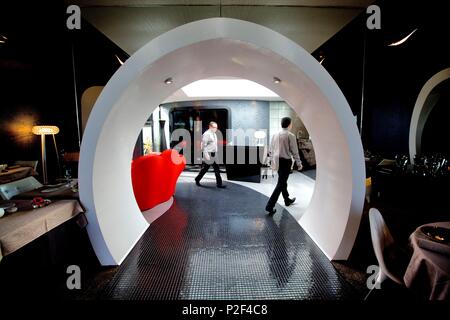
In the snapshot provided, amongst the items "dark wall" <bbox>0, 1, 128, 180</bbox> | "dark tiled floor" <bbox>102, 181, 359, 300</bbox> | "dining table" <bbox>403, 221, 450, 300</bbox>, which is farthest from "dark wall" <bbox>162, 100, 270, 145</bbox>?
"dining table" <bbox>403, 221, 450, 300</bbox>

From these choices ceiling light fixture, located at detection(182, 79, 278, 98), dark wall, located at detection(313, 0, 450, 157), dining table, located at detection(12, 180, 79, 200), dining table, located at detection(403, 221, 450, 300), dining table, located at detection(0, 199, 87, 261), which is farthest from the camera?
ceiling light fixture, located at detection(182, 79, 278, 98)

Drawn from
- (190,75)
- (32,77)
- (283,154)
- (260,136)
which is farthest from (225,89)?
(32,77)

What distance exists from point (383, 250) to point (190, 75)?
3.49m

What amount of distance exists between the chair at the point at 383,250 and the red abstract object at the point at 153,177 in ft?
13.1

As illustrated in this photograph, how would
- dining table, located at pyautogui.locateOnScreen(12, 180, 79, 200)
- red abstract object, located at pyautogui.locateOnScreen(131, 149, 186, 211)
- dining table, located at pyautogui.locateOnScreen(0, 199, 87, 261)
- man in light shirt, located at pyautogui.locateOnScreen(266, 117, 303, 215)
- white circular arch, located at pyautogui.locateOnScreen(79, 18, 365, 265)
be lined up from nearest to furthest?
1. dining table, located at pyautogui.locateOnScreen(0, 199, 87, 261)
2. white circular arch, located at pyautogui.locateOnScreen(79, 18, 365, 265)
3. dining table, located at pyautogui.locateOnScreen(12, 180, 79, 200)
4. man in light shirt, located at pyautogui.locateOnScreen(266, 117, 303, 215)
5. red abstract object, located at pyautogui.locateOnScreen(131, 149, 186, 211)

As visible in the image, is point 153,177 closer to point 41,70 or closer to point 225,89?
point 41,70

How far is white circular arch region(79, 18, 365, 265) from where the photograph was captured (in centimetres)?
264

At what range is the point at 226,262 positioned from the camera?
3.06 metres

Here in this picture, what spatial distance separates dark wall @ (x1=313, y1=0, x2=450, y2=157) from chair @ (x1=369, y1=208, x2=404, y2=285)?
2019mm

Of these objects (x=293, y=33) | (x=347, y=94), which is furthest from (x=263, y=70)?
(x=347, y=94)

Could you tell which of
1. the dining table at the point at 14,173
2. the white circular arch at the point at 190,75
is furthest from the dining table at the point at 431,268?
the dining table at the point at 14,173

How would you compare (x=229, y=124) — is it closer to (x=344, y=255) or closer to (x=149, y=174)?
(x=149, y=174)

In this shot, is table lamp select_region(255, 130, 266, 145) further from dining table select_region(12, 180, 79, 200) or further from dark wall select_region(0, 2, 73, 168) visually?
dining table select_region(12, 180, 79, 200)

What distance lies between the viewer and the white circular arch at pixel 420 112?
480 centimetres
